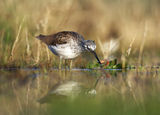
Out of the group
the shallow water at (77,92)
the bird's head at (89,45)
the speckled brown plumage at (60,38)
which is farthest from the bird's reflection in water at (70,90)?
the speckled brown plumage at (60,38)

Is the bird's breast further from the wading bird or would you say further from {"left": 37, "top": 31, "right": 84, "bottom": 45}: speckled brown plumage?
{"left": 37, "top": 31, "right": 84, "bottom": 45}: speckled brown plumage

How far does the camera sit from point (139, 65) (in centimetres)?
1004

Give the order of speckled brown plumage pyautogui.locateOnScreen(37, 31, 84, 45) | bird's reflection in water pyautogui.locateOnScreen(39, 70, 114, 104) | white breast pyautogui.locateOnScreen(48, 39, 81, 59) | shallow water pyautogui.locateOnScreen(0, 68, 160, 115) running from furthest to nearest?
speckled brown plumage pyautogui.locateOnScreen(37, 31, 84, 45)
white breast pyautogui.locateOnScreen(48, 39, 81, 59)
bird's reflection in water pyautogui.locateOnScreen(39, 70, 114, 104)
shallow water pyautogui.locateOnScreen(0, 68, 160, 115)

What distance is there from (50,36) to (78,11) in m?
4.79

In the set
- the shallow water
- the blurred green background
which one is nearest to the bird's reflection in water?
the shallow water

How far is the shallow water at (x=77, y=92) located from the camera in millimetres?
4988

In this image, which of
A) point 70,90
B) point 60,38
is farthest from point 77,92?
point 60,38

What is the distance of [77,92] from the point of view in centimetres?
632

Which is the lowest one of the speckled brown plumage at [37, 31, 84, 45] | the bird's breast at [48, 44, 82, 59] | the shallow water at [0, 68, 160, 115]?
the shallow water at [0, 68, 160, 115]

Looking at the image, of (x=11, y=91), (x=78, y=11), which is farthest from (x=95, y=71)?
(x=78, y=11)

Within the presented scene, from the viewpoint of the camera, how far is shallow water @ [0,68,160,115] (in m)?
4.99

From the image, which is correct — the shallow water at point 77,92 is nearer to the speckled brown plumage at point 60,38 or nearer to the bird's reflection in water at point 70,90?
the bird's reflection in water at point 70,90

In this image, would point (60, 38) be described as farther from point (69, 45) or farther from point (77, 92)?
point (77, 92)

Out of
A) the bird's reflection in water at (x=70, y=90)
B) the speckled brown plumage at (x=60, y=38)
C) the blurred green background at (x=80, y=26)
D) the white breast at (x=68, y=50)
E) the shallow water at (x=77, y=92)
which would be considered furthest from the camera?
the blurred green background at (x=80, y=26)
